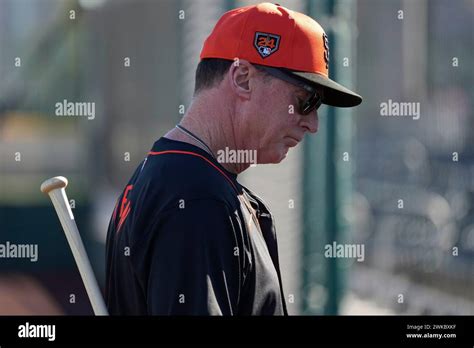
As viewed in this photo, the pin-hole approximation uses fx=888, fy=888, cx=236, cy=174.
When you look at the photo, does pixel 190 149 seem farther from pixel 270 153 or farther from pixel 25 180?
pixel 25 180

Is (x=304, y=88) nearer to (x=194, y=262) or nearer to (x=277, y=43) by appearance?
(x=277, y=43)

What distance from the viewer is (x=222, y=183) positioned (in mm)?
2014

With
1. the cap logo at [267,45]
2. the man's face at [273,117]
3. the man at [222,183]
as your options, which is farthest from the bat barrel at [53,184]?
the cap logo at [267,45]

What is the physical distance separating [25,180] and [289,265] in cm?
168

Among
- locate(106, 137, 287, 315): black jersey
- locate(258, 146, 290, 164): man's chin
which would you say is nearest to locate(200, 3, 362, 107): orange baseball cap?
locate(258, 146, 290, 164): man's chin

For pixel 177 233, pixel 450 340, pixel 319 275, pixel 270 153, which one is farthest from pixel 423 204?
pixel 177 233

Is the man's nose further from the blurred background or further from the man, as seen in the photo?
the blurred background

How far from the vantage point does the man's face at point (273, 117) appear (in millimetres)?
2221

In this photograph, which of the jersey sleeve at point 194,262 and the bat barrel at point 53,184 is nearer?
the jersey sleeve at point 194,262

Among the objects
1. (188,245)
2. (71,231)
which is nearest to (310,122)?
(188,245)

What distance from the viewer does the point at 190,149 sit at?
2.07 metres

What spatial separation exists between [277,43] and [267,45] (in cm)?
3

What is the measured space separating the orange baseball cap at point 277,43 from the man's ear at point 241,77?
18 millimetres

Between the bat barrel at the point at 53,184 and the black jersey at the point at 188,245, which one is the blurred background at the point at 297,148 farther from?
A: the black jersey at the point at 188,245
